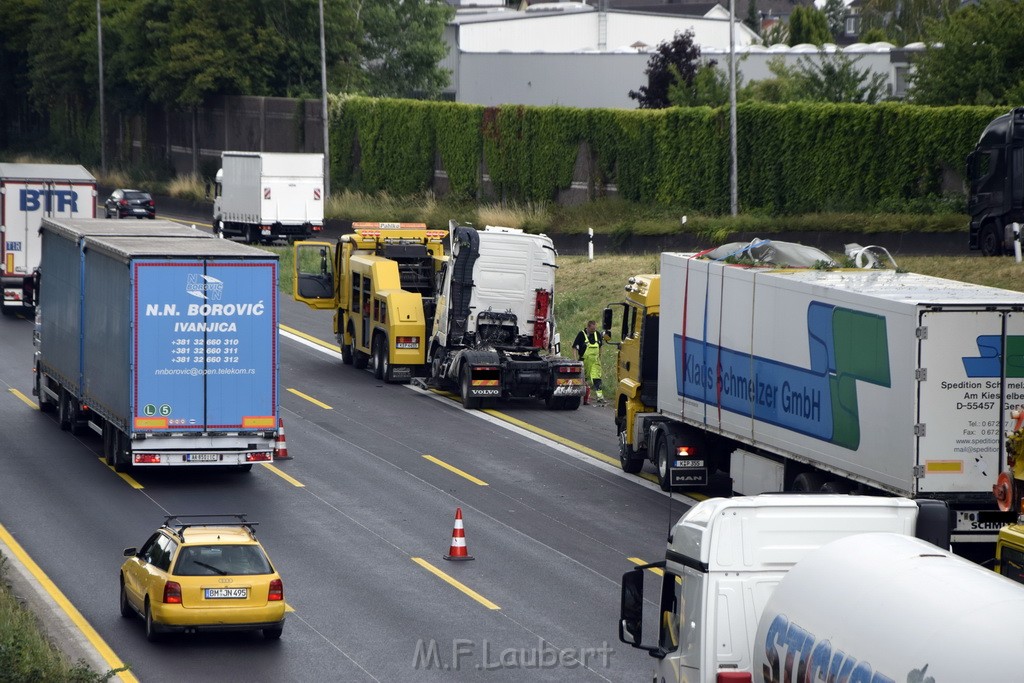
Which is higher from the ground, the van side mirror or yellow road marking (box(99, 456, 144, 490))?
the van side mirror

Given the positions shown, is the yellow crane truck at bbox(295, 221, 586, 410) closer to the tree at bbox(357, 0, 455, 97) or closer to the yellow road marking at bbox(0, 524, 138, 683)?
the yellow road marking at bbox(0, 524, 138, 683)

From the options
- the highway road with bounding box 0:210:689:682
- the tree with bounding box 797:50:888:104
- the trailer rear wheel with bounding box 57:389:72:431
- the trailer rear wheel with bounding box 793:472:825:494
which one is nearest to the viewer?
the highway road with bounding box 0:210:689:682

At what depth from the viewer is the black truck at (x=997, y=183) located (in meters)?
40.1

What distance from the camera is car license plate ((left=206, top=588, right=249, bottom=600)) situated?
16.3 meters

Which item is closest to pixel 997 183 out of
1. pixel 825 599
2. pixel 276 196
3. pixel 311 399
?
pixel 311 399

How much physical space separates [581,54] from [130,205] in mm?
24375

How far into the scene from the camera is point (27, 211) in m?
43.9

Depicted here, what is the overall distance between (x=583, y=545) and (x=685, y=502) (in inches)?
124

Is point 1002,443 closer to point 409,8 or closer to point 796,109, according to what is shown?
point 796,109

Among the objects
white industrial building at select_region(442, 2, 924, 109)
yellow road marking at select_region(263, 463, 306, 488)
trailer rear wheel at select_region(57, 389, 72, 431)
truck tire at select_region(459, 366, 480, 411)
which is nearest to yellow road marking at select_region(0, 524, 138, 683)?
yellow road marking at select_region(263, 463, 306, 488)

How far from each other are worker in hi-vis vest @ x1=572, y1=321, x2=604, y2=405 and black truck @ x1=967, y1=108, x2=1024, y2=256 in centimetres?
1182

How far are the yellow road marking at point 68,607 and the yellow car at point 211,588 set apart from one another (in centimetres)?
56

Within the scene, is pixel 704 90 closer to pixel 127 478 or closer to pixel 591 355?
pixel 591 355

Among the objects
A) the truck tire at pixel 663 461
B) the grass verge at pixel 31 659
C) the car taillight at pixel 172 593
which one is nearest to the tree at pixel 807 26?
the truck tire at pixel 663 461
